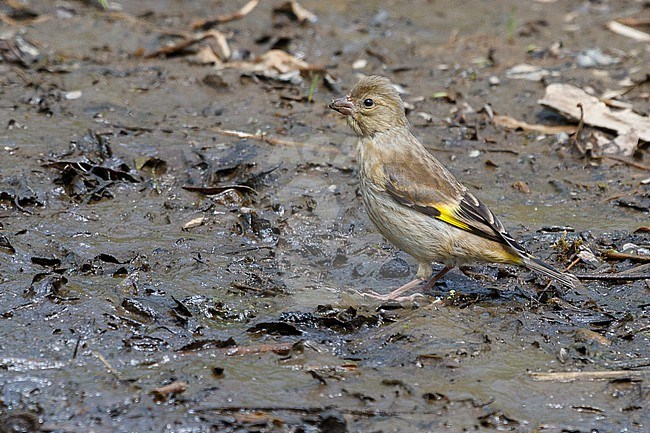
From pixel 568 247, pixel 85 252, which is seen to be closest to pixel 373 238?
pixel 568 247

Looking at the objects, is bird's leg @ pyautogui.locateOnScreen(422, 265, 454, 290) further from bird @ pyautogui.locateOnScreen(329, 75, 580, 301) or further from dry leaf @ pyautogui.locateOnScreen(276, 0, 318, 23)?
dry leaf @ pyautogui.locateOnScreen(276, 0, 318, 23)

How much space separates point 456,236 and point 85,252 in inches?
106

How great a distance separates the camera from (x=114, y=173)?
24.3ft

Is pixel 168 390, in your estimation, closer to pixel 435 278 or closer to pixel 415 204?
pixel 415 204

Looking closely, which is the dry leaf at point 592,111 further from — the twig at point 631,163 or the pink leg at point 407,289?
the pink leg at point 407,289

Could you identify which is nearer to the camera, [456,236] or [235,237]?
[456,236]

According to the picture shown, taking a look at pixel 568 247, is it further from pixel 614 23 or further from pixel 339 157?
pixel 614 23

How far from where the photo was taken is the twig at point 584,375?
16.1ft

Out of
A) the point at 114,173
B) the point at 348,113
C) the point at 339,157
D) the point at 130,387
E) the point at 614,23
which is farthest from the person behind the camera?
the point at 614,23

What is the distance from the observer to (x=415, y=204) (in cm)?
606

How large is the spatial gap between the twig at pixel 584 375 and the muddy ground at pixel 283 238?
2 cm

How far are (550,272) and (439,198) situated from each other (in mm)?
949

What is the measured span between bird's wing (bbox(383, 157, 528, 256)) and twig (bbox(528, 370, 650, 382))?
112cm

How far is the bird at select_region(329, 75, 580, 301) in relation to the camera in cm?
588
